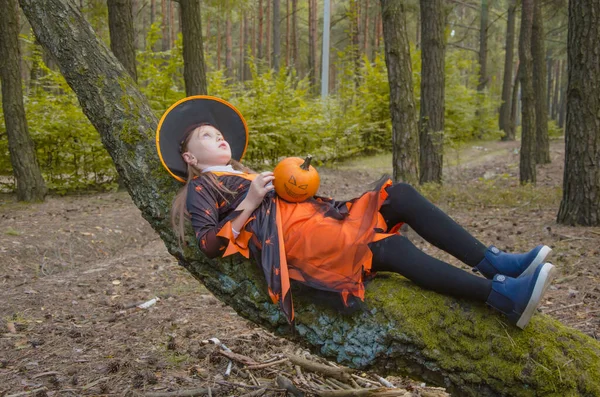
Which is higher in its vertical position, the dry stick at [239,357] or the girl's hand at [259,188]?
the girl's hand at [259,188]

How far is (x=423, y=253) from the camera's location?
246cm

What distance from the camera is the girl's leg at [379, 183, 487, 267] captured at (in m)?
2.56

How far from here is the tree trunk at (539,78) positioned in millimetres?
12117

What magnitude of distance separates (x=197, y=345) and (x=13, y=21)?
279 inches

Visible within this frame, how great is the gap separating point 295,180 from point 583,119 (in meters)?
4.96

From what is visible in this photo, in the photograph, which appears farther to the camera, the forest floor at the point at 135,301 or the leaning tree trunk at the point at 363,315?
the forest floor at the point at 135,301

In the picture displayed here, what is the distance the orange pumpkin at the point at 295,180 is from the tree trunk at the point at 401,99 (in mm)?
3998

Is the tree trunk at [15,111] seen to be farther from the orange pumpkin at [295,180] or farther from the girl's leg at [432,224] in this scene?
the girl's leg at [432,224]

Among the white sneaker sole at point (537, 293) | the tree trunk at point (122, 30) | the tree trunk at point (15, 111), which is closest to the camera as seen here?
the white sneaker sole at point (537, 293)

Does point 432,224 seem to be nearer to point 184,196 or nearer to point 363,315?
point 363,315

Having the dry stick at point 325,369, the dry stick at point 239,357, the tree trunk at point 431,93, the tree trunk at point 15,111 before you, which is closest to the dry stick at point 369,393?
the dry stick at point 325,369

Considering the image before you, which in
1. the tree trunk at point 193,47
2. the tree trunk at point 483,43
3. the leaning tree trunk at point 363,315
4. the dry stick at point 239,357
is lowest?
the dry stick at point 239,357

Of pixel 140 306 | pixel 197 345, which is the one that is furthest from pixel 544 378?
pixel 140 306

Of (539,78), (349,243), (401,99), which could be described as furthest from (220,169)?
(539,78)
